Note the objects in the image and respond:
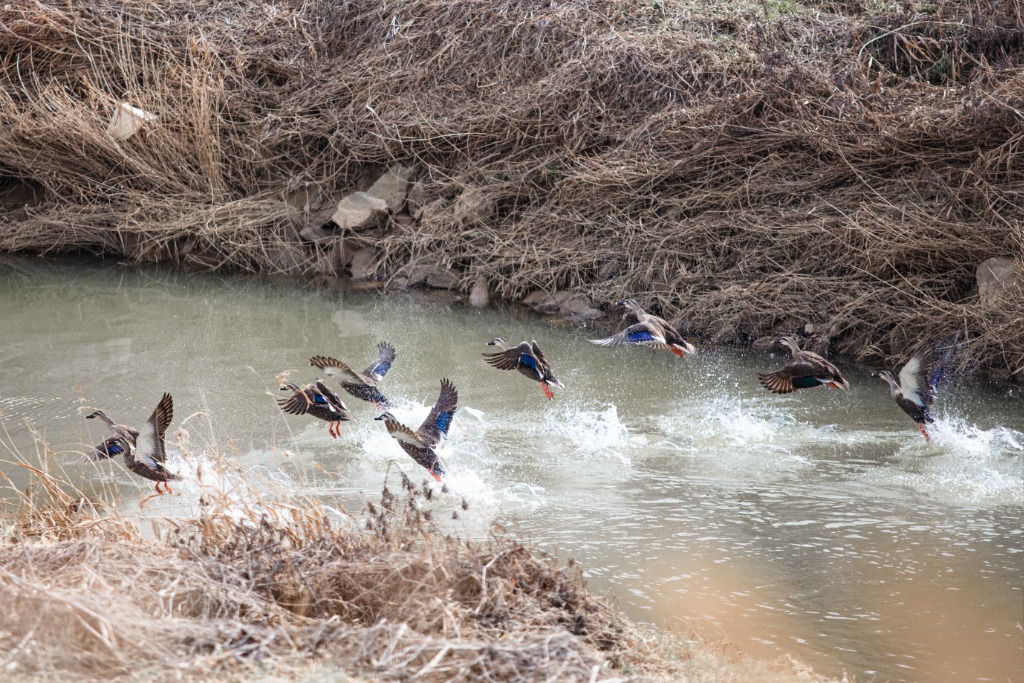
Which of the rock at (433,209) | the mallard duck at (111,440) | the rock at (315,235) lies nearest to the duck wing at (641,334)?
the mallard duck at (111,440)

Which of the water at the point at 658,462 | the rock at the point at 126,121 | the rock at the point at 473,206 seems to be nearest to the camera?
the water at the point at 658,462

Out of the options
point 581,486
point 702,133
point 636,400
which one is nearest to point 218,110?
point 702,133

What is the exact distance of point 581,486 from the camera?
5.38 m

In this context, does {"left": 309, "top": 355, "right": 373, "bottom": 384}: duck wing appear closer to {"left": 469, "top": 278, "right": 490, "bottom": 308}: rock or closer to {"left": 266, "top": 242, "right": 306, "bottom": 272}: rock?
{"left": 469, "top": 278, "right": 490, "bottom": 308}: rock

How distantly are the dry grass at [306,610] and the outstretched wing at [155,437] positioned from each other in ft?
1.54

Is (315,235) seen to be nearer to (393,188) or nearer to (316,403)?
(393,188)

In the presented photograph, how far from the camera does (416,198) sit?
35.0 ft

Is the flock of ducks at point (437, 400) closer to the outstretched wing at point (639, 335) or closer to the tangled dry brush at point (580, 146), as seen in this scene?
the outstretched wing at point (639, 335)

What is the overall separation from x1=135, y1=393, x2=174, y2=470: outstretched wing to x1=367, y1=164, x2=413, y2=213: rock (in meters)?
6.33

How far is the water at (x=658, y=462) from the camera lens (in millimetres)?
4137

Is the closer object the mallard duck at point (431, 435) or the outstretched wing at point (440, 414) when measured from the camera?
the mallard duck at point (431, 435)

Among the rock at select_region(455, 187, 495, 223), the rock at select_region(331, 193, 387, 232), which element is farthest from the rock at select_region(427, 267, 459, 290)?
the rock at select_region(331, 193, 387, 232)

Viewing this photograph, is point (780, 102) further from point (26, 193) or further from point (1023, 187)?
point (26, 193)

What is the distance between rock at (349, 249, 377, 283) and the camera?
411 inches
